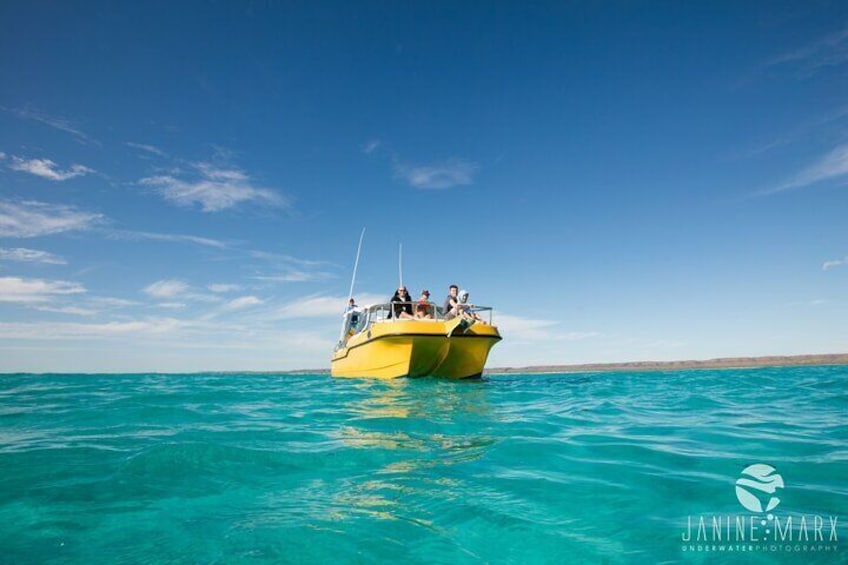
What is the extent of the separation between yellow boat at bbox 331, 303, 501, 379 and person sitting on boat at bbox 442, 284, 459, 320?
555mm

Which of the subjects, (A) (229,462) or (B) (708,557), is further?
(A) (229,462)

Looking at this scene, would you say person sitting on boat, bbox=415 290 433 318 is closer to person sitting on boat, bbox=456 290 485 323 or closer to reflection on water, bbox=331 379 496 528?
person sitting on boat, bbox=456 290 485 323

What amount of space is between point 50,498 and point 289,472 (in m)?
1.70

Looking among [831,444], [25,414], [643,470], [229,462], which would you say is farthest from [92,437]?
[831,444]

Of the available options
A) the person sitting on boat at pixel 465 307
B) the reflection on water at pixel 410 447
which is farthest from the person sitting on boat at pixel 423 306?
the reflection on water at pixel 410 447

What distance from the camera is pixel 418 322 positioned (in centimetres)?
1314

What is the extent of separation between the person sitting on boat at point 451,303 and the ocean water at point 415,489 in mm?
7687

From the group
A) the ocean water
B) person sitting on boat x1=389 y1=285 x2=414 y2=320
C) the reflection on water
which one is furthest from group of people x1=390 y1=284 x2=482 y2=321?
the ocean water

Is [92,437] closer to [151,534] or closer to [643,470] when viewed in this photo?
[151,534]

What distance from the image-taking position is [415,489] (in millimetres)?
3412

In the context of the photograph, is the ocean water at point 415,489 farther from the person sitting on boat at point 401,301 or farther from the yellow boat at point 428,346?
the person sitting on boat at point 401,301

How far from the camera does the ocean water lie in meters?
2.50

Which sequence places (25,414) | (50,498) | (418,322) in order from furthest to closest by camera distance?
(418,322), (25,414), (50,498)

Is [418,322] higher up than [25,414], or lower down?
higher up
